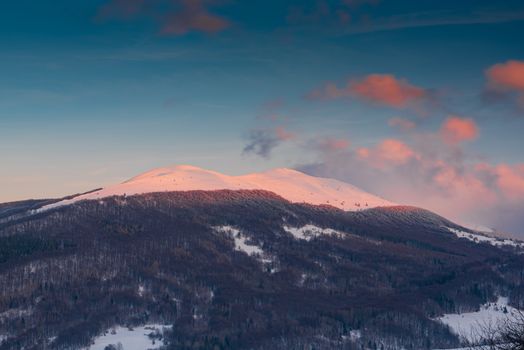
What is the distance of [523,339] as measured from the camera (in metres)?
77.4

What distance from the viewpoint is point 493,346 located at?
3359 inches

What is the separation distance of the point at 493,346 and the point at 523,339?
8278 millimetres

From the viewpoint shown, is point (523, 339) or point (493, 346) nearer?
point (523, 339)
